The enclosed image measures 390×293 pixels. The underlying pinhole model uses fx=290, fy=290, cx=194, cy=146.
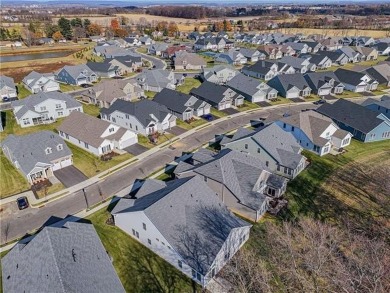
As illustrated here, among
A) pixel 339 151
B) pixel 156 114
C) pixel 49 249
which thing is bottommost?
pixel 339 151

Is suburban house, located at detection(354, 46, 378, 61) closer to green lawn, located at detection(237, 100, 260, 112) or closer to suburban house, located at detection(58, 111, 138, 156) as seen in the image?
green lawn, located at detection(237, 100, 260, 112)

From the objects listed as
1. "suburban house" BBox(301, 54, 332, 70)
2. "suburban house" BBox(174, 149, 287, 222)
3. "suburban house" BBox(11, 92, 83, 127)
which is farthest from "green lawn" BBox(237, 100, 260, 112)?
"suburban house" BBox(301, 54, 332, 70)

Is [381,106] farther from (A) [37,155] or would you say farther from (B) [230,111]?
(A) [37,155]

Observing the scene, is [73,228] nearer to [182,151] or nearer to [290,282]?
[290,282]

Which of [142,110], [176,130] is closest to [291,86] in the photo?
[176,130]

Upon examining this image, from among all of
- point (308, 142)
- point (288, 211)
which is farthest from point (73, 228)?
point (308, 142)

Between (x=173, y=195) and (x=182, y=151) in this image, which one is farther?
(x=182, y=151)

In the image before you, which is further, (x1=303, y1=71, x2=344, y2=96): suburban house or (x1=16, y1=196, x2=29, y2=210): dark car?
(x1=303, y1=71, x2=344, y2=96): suburban house
